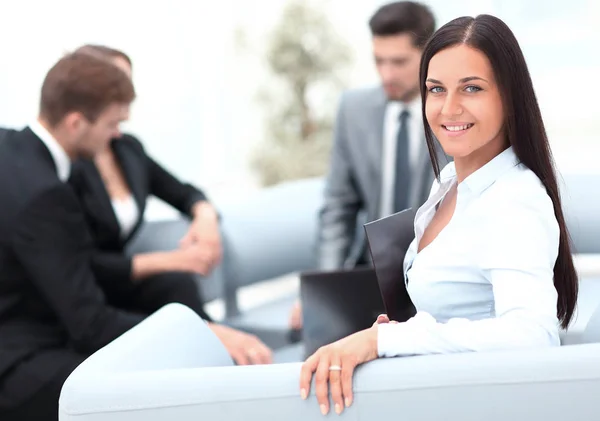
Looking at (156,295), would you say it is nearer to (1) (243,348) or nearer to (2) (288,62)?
(1) (243,348)

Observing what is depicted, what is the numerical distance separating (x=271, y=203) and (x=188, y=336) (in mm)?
2066

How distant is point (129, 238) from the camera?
10.8 ft

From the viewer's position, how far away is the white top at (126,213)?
10.6 ft

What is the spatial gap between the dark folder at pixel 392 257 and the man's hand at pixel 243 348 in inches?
30.5

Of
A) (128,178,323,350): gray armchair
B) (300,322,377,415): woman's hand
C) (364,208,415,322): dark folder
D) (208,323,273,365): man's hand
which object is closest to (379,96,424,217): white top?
(128,178,323,350): gray armchair

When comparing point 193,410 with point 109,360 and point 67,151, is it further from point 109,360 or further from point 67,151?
point 67,151

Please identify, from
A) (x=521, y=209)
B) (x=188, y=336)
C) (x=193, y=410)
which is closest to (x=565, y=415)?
(x=521, y=209)

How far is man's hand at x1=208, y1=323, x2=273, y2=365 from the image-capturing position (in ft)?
7.97

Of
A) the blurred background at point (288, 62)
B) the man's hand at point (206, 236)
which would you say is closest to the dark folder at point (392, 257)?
the man's hand at point (206, 236)

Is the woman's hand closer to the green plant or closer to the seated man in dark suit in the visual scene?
the seated man in dark suit

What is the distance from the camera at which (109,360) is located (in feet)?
5.16

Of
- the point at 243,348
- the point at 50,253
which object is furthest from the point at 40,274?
the point at 243,348

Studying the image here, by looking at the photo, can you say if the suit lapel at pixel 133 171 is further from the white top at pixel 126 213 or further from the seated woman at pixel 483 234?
the seated woman at pixel 483 234

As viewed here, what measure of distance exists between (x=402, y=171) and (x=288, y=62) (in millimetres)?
2667
